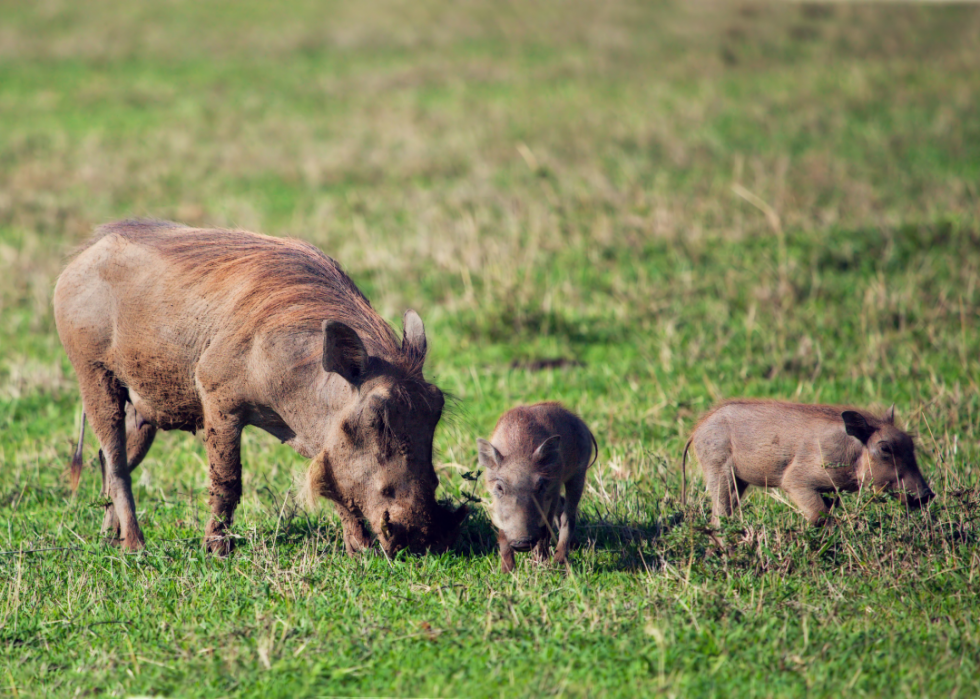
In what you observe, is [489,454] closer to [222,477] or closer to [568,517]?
[568,517]

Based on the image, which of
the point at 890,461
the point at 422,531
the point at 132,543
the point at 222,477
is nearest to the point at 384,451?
the point at 422,531

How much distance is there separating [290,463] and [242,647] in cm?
241

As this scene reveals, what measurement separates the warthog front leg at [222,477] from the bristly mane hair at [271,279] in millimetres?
471

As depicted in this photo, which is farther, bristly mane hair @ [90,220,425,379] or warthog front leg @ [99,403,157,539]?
warthog front leg @ [99,403,157,539]

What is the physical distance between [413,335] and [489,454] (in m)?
0.64

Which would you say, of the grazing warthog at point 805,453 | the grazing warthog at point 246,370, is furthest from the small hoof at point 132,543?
the grazing warthog at point 805,453

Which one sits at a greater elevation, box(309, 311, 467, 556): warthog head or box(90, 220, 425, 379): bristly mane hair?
box(90, 220, 425, 379): bristly mane hair

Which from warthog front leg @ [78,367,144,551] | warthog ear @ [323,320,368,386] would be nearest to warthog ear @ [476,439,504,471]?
warthog ear @ [323,320,368,386]

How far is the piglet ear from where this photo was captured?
13.3 feet

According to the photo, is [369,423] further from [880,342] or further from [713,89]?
[713,89]

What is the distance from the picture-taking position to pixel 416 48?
83.8ft

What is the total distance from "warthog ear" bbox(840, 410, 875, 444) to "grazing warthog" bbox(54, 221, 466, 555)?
5.48ft

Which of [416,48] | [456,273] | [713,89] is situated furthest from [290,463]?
[416,48]

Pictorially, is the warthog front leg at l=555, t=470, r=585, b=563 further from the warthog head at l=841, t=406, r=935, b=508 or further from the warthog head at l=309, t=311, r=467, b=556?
the warthog head at l=841, t=406, r=935, b=508
